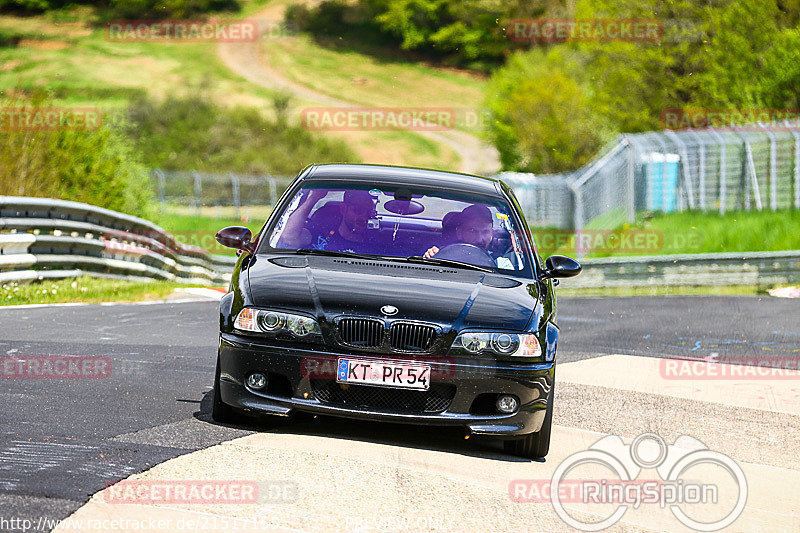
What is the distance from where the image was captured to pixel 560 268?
26.4ft

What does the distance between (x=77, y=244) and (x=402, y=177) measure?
9543mm

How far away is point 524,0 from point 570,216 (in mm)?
58081

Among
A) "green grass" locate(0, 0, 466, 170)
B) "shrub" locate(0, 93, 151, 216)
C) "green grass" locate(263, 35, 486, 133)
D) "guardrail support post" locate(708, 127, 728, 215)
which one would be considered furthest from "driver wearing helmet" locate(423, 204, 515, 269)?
"green grass" locate(263, 35, 486, 133)

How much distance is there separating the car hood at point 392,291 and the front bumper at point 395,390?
0.23m

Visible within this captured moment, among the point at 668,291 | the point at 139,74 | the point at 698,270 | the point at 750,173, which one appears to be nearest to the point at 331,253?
the point at 668,291

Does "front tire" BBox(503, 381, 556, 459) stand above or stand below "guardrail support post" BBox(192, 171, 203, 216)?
above

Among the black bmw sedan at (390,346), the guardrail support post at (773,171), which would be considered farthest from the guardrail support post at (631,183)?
the black bmw sedan at (390,346)

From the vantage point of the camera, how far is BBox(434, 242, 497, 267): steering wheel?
307 inches

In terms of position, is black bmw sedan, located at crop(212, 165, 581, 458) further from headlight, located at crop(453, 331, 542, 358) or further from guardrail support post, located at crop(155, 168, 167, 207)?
guardrail support post, located at crop(155, 168, 167, 207)

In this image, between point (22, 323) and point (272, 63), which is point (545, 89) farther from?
point (22, 323)

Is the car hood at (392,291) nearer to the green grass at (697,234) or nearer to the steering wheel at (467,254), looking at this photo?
the steering wheel at (467,254)

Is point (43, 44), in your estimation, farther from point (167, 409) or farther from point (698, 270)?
point (167, 409)

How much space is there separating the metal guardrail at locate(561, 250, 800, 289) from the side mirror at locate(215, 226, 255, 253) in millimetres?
14868

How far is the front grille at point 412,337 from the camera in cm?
668
